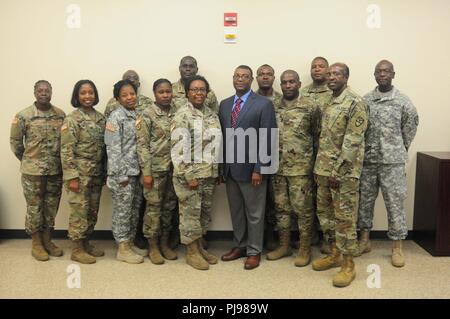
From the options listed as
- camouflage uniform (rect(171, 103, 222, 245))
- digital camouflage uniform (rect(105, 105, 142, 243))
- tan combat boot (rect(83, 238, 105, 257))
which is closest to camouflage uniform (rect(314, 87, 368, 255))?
camouflage uniform (rect(171, 103, 222, 245))

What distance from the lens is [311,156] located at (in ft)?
11.6

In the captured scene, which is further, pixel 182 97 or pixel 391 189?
pixel 182 97

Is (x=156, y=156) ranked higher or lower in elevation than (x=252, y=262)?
higher

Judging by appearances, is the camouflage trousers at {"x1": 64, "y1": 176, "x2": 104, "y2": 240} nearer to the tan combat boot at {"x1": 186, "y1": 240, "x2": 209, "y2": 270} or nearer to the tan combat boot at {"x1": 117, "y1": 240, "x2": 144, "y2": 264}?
the tan combat boot at {"x1": 117, "y1": 240, "x2": 144, "y2": 264}

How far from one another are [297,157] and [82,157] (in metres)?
1.79

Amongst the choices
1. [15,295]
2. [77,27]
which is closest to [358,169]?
[15,295]

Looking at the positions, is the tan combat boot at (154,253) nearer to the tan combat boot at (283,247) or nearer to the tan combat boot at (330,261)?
the tan combat boot at (283,247)

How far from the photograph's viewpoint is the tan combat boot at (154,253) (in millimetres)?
3605

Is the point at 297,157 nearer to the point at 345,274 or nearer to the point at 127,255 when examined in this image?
the point at 345,274

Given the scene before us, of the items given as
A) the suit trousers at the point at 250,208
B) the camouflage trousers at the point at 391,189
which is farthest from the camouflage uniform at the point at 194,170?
the camouflage trousers at the point at 391,189

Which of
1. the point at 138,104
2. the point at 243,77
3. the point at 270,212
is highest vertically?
the point at 243,77

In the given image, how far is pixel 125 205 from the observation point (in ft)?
11.7

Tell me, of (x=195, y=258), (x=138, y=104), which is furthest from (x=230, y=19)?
(x=195, y=258)

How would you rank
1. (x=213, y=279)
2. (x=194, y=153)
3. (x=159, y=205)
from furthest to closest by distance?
(x=159, y=205) → (x=194, y=153) → (x=213, y=279)
